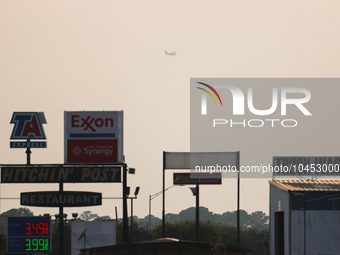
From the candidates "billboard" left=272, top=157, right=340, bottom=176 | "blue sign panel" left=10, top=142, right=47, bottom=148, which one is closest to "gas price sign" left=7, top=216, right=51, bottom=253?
"blue sign panel" left=10, top=142, right=47, bottom=148

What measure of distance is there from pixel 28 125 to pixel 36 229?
8.63m

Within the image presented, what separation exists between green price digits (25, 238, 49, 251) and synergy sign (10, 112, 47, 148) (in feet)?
25.0

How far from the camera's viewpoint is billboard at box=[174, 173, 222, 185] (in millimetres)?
57438

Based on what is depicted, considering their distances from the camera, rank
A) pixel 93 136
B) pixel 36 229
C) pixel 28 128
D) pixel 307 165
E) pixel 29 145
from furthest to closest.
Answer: pixel 307 165 < pixel 28 128 < pixel 93 136 < pixel 29 145 < pixel 36 229

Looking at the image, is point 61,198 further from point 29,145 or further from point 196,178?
point 196,178

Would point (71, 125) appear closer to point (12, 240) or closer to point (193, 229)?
point (12, 240)

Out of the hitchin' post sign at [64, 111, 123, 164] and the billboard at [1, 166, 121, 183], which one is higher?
the hitchin' post sign at [64, 111, 123, 164]

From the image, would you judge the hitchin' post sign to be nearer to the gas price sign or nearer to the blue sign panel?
the blue sign panel

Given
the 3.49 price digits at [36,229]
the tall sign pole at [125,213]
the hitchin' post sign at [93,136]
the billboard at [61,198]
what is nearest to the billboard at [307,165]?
the tall sign pole at [125,213]

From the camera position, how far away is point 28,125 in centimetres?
4691

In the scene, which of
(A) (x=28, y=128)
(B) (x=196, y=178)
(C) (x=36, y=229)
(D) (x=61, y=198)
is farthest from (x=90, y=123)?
(B) (x=196, y=178)

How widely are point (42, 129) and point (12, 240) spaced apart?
30.8 feet

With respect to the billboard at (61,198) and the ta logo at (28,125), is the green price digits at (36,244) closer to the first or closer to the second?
the billboard at (61,198)

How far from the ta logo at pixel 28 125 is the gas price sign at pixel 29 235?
678 cm
